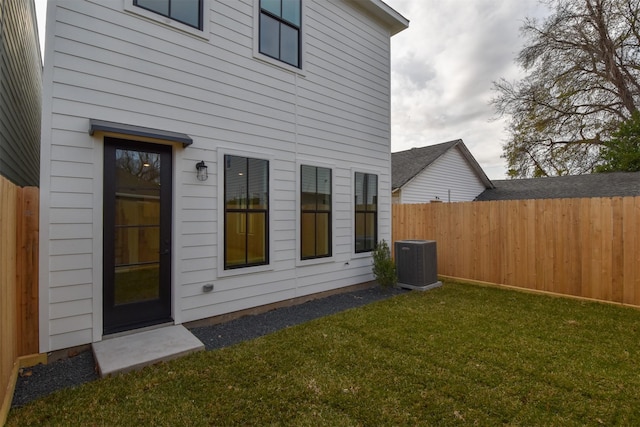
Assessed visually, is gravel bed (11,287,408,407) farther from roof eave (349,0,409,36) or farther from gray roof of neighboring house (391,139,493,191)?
gray roof of neighboring house (391,139,493,191)

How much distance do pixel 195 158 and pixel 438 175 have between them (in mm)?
11840

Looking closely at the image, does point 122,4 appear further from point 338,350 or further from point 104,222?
point 338,350

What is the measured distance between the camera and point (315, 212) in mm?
5445

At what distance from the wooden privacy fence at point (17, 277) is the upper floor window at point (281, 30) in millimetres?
3628

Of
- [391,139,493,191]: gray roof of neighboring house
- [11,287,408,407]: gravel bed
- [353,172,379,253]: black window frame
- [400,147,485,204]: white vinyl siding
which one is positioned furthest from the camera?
[400,147,485,204]: white vinyl siding

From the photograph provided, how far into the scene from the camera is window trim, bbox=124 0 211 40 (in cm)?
350

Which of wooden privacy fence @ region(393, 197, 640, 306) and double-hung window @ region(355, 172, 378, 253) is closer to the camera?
wooden privacy fence @ region(393, 197, 640, 306)

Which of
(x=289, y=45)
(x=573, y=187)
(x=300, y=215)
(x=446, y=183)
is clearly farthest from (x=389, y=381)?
(x=573, y=187)

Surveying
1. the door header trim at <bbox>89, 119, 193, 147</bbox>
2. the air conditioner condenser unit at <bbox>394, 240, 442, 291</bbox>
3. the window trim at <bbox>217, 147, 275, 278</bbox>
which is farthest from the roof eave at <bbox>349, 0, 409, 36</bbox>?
the air conditioner condenser unit at <bbox>394, 240, 442, 291</bbox>

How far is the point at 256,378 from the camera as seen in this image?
2.72 meters

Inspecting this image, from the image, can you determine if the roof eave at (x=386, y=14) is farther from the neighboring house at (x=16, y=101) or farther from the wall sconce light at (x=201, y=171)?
the neighboring house at (x=16, y=101)

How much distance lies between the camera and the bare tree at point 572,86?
1254 cm

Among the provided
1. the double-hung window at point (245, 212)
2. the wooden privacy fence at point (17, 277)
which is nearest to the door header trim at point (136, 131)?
the double-hung window at point (245, 212)

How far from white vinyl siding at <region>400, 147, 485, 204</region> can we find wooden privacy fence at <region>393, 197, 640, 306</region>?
5021 millimetres
